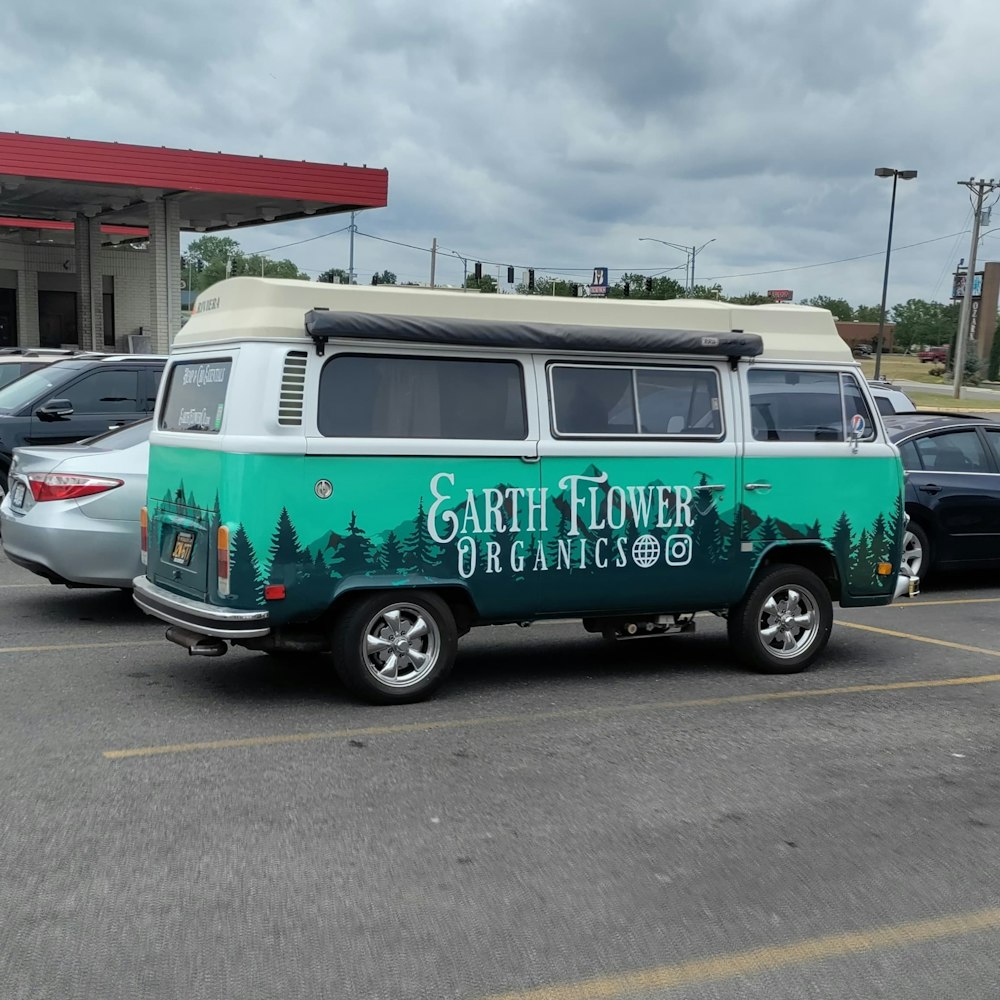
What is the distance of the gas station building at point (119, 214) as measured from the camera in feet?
90.0

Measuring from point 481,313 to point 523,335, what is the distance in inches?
10.8

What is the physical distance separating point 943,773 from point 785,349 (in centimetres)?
308

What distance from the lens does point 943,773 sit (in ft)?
19.3

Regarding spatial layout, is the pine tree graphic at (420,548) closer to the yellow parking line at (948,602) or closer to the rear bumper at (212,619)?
the rear bumper at (212,619)

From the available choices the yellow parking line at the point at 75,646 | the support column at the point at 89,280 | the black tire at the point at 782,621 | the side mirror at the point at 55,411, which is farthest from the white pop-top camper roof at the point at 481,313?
the support column at the point at 89,280

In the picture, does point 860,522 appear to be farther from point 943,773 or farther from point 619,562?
point 943,773

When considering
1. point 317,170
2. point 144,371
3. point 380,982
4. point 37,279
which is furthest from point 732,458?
point 37,279

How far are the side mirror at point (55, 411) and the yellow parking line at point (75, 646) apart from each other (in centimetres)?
536

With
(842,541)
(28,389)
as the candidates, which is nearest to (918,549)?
(842,541)

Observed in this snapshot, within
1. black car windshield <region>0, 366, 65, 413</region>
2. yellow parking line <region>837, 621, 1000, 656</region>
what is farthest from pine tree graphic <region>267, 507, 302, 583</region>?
black car windshield <region>0, 366, 65, 413</region>

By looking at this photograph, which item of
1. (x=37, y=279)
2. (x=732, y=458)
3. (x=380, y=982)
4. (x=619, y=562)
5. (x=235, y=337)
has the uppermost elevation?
(x=37, y=279)

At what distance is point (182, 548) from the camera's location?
6.97 m

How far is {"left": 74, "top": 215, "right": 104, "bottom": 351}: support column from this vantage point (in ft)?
115

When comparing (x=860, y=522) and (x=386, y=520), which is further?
(x=860, y=522)
